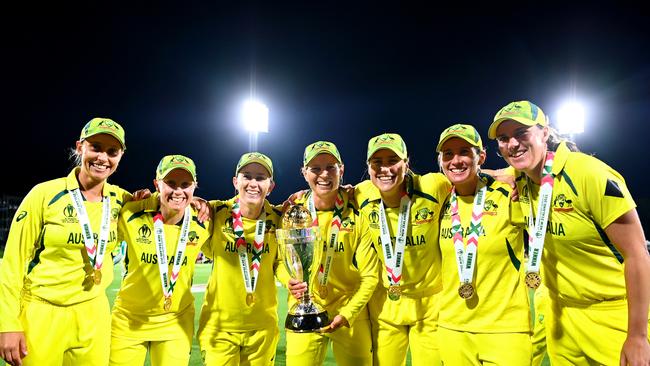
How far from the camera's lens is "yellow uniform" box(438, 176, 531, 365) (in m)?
2.95

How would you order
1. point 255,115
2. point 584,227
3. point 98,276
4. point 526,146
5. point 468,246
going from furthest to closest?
point 255,115 < point 98,276 < point 468,246 < point 526,146 < point 584,227

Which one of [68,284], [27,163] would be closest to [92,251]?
[68,284]

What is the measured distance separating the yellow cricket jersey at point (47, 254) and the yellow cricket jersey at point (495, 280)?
2518 millimetres

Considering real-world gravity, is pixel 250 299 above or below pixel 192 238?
below

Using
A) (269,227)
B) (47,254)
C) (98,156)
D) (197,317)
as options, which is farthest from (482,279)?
(197,317)

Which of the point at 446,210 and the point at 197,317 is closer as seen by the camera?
the point at 446,210

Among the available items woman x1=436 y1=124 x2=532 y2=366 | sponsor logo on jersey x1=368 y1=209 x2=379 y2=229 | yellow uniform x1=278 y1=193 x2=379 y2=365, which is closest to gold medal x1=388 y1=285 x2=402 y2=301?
yellow uniform x1=278 y1=193 x2=379 y2=365

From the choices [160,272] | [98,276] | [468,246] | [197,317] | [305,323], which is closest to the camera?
[305,323]

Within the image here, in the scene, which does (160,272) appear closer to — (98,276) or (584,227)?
(98,276)

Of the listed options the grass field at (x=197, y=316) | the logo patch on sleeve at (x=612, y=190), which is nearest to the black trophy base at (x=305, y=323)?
the logo patch on sleeve at (x=612, y=190)

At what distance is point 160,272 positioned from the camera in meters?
3.43

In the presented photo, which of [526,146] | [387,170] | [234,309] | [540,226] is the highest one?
[526,146]

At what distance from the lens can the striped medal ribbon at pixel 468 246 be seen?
3.04m

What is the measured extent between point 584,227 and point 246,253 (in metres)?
2.28
